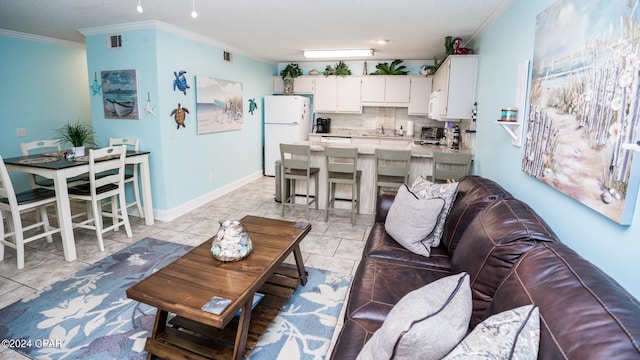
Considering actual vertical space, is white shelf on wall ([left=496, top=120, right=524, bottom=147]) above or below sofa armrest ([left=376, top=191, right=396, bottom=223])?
above

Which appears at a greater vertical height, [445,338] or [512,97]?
[512,97]

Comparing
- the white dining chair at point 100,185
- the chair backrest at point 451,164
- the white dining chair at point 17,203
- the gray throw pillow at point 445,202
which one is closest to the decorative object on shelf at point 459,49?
the chair backrest at point 451,164

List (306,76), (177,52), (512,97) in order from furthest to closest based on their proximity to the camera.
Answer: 1. (306,76)
2. (177,52)
3. (512,97)

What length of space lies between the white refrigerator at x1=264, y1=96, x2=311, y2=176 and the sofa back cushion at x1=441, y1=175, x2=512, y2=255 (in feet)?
14.0

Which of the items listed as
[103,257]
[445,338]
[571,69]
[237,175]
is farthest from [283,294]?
[237,175]

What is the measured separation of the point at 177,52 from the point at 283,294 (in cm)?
331

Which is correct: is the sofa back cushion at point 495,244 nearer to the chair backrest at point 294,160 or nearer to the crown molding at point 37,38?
the chair backrest at point 294,160

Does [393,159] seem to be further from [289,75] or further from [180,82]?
[289,75]

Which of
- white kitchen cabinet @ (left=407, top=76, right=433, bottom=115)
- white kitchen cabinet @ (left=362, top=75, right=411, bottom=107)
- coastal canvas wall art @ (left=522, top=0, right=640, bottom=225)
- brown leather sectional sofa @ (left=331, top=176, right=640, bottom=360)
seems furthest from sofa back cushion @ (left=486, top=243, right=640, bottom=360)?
white kitchen cabinet @ (left=362, top=75, right=411, bottom=107)

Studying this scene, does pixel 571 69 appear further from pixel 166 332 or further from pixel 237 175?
pixel 237 175

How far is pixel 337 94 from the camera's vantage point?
6.64 metres

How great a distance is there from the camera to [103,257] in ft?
10.3

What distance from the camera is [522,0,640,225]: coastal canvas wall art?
124 centimetres

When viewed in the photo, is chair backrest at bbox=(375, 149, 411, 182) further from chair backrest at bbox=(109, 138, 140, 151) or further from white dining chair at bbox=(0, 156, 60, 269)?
white dining chair at bbox=(0, 156, 60, 269)
